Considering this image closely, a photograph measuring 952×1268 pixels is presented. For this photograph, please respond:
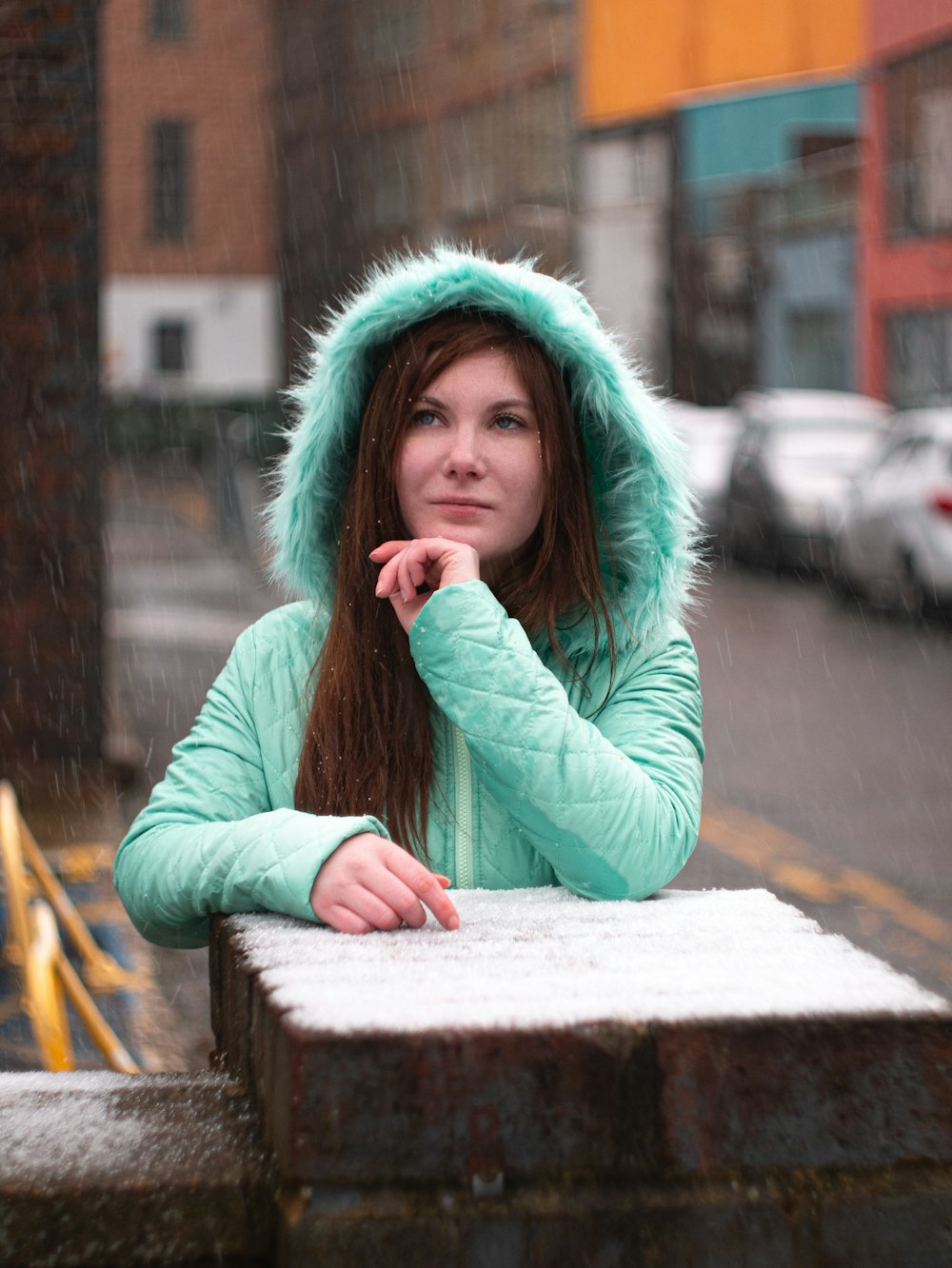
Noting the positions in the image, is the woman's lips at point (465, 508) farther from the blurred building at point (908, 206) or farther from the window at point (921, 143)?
the window at point (921, 143)

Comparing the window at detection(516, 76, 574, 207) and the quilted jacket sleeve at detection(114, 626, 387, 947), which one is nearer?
the quilted jacket sleeve at detection(114, 626, 387, 947)

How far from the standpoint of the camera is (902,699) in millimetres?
11680

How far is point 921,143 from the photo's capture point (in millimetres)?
31250

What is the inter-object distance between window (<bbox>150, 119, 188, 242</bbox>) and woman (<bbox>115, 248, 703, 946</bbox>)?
158 ft

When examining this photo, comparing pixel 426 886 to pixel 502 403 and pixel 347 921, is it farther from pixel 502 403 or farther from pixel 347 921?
pixel 502 403

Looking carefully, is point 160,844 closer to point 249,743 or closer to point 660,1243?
point 249,743

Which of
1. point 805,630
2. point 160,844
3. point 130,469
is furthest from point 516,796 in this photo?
point 130,469

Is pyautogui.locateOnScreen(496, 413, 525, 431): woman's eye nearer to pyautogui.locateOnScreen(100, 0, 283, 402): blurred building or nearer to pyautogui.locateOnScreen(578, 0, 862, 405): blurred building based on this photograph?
pyautogui.locateOnScreen(578, 0, 862, 405): blurred building

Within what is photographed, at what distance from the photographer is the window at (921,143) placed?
99.6ft

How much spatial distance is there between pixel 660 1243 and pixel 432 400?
3.98 ft

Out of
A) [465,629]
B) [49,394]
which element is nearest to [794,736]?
[49,394]

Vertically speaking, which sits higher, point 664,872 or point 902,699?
point 664,872

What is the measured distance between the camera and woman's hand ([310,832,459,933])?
1.80m

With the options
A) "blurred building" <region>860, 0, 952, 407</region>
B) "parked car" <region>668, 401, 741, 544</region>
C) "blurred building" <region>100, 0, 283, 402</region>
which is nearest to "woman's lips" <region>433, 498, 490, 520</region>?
"parked car" <region>668, 401, 741, 544</region>
